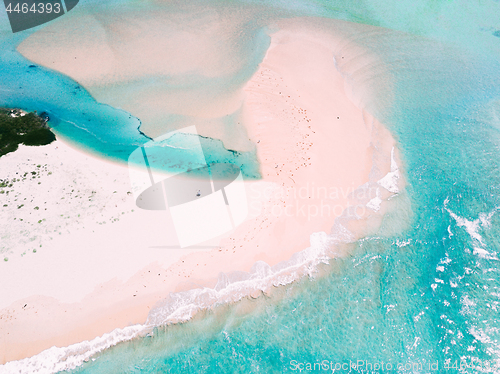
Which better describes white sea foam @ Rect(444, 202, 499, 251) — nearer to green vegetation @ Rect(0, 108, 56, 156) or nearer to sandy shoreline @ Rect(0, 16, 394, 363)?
sandy shoreline @ Rect(0, 16, 394, 363)

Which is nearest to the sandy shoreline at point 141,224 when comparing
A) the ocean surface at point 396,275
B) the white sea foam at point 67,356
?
the white sea foam at point 67,356

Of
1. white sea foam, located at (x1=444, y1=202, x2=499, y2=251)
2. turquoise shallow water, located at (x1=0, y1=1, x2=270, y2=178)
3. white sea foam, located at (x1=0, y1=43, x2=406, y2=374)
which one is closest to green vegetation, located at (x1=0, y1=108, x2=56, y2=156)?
turquoise shallow water, located at (x1=0, y1=1, x2=270, y2=178)

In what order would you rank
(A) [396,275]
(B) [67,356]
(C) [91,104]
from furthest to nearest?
(C) [91,104]
(A) [396,275]
(B) [67,356]

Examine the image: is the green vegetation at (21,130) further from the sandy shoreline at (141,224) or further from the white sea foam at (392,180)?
the white sea foam at (392,180)

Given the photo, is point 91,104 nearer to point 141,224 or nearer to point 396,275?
point 141,224

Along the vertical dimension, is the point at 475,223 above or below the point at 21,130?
below

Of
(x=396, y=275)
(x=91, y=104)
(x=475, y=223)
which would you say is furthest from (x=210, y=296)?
(x=91, y=104)
